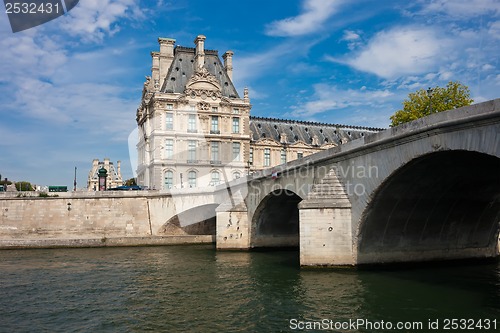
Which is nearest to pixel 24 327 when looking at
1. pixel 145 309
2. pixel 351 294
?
pixel 145 309

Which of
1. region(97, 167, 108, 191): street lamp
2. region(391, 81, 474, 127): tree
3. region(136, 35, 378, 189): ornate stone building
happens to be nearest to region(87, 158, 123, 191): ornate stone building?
region(136, 35, 378, 189): ornate stone building

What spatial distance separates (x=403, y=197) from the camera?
24719mm

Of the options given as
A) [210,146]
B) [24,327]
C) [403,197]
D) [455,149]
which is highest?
[210,146]

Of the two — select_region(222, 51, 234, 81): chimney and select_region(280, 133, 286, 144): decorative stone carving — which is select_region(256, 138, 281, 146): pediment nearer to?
select_region(280, 133, 286, 144): decorative stone carving

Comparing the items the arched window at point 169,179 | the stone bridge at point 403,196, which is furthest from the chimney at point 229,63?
the stone bridge at point 403,196

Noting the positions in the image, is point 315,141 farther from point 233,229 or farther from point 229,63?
point 233,229

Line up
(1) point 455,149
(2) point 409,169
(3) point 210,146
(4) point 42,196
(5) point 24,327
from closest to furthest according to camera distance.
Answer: (5) point 24,327 → (1) point 455,149 → (2) point 409,169 → (4) point 42,196 → (3) point 210,146

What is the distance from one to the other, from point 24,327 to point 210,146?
173 feet

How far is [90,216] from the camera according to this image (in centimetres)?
4941

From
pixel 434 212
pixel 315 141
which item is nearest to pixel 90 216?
pixel 434 212

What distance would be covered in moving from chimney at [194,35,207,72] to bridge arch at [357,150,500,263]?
163ft

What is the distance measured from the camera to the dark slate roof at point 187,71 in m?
68.8

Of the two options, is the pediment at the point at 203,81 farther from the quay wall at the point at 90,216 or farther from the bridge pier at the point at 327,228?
the bridge pier at the point at 327,228

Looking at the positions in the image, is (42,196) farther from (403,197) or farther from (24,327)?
(403,197)
